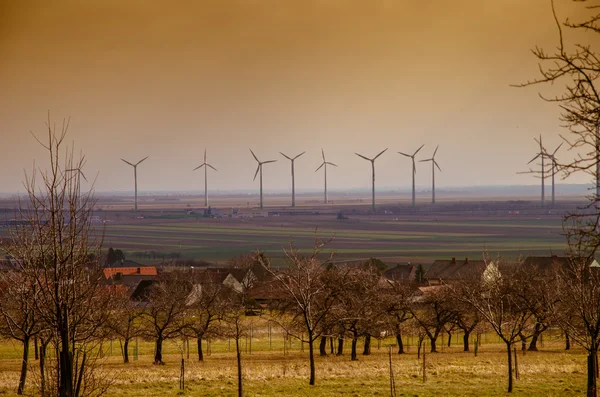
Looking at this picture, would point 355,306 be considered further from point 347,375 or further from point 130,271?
point 130,271

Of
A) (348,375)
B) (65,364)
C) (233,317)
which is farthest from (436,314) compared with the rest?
(65,364)

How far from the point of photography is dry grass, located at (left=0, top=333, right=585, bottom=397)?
29516mm

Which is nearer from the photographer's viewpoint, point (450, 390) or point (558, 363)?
point (450, 390)

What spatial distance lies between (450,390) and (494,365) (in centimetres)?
1109

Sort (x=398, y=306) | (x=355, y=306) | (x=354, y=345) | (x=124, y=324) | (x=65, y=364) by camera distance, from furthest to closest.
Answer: (x=398, y=306) < (x=124, y=324) < (x=355, y=306) < (x=354, y=345) < (x=65, y=364)

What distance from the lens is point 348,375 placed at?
3494 centimetres

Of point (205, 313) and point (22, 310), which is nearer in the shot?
point (22, 310)

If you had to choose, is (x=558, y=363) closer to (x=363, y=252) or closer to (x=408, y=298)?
(x=408, y=298)

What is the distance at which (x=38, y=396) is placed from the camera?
2752 centimetres

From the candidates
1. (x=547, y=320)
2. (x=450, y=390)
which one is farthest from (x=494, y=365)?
(x=450, y=390)

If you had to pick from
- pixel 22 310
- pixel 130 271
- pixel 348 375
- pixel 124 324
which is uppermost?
pixel 22 310

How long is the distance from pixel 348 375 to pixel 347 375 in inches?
1.7

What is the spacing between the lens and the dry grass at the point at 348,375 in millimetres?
29516

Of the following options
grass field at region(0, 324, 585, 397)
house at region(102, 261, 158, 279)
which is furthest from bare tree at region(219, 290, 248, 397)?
house at region(102, 261, 158, 279)
